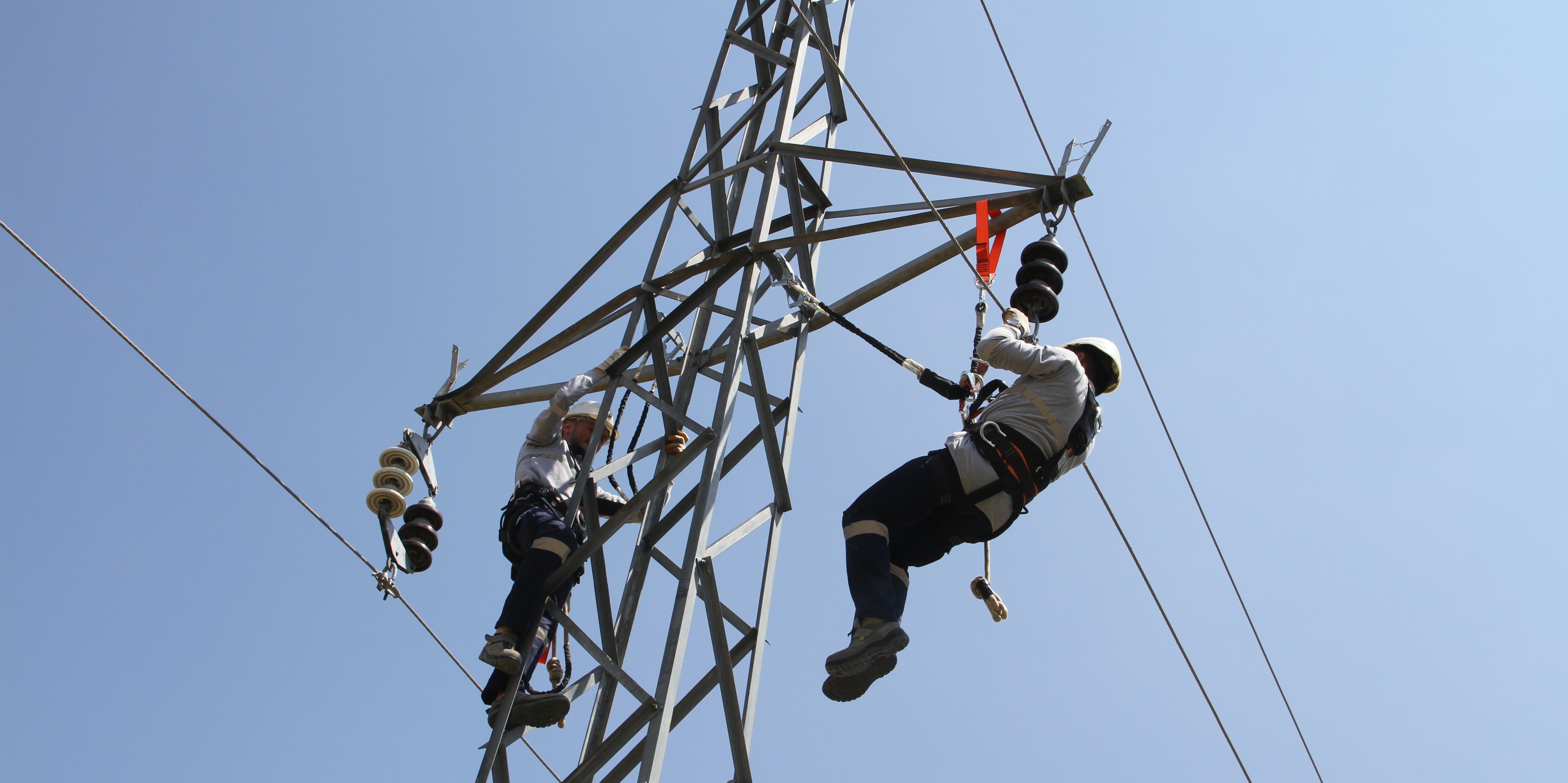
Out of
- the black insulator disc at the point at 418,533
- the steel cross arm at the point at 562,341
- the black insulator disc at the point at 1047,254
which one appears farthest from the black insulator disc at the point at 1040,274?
the black insulator disc at the point at 418,533

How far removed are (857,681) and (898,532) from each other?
738 mm

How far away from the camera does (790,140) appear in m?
6.02

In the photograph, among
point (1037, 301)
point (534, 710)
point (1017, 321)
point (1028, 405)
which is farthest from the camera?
point (1037, 301)

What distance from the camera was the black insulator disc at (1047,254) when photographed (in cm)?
565

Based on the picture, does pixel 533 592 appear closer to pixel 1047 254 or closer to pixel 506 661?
pixel 506 661

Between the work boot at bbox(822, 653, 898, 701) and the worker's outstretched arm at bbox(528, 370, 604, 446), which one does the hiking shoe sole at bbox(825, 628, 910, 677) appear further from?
the worker's outstretched arm at bbox(528, 370, 604, 446)

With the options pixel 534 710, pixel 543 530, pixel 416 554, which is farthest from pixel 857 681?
pixel 416 554

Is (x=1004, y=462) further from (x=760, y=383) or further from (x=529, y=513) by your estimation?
(x=529, y=513)

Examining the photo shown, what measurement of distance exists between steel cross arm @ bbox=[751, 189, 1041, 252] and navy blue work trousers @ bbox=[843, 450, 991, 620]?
1107 mm

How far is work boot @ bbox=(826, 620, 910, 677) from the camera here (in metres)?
4.52

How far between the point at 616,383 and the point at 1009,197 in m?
1.93

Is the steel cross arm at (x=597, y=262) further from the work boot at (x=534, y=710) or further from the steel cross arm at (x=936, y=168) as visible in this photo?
the work boot at (x=534, y=710)

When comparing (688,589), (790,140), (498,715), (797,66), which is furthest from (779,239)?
(498,715)

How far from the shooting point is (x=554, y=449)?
586 cm
